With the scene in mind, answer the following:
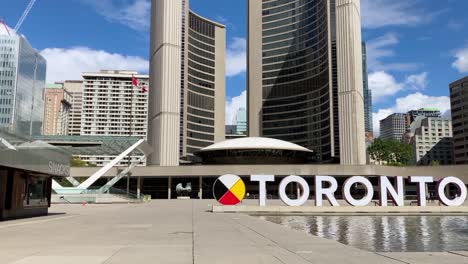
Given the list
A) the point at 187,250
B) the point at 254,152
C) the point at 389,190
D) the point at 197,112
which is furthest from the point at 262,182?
the point at 197,112

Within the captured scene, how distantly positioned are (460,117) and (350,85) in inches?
3521

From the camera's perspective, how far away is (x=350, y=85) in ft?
403

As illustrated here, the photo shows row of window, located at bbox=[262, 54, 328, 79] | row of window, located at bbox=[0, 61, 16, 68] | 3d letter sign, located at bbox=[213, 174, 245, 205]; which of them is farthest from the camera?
row of window, located at bbox=[262, 54, 328, 79]

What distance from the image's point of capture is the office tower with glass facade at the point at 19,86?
472 ft

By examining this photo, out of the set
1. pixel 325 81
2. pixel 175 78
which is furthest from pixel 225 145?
pixel 325 81

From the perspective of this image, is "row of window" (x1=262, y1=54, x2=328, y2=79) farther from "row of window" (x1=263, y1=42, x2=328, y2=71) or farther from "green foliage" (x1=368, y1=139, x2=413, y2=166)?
"green foliage" (x1=368, y1=139, x2=413, y2=166)

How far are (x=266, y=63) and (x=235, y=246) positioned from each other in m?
171

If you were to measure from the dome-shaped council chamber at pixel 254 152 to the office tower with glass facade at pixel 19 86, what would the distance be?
63.5 meters

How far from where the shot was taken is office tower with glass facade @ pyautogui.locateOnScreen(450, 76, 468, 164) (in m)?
182

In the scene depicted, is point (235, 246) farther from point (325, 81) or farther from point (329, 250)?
point (325, 81)

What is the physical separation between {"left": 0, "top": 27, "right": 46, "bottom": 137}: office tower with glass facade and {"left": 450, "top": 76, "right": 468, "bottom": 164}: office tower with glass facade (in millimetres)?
166840

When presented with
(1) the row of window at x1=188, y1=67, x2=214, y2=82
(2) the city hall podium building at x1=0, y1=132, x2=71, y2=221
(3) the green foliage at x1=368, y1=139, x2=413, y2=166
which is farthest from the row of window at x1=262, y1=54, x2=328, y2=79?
(2) the city hall podium building at x1=0, y1=132, x2=71, y2=221

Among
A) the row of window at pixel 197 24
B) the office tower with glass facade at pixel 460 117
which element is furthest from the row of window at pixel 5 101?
the office tower with glass facade at pixel 460 117

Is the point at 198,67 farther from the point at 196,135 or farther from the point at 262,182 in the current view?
the point at 262,182
